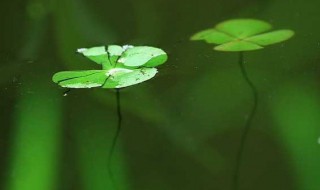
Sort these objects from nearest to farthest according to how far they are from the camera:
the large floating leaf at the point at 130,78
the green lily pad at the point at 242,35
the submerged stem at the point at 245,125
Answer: the submerged stem at the point at 245,125, the large floating leaf at the point at 130,78, the green lily pad at the point at 242,35

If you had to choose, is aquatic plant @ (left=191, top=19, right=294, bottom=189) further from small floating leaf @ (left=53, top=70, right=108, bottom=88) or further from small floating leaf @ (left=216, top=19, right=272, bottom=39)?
small floating leaf @ (left=53, top=70, right=108, bottom=88)

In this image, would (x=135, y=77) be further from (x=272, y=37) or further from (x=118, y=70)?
(x=272, y=37)

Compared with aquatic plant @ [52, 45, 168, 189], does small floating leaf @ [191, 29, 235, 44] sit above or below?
above

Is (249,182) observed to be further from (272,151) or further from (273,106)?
(273,106)

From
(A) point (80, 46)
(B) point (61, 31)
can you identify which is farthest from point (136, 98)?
(B) point (61, 31)

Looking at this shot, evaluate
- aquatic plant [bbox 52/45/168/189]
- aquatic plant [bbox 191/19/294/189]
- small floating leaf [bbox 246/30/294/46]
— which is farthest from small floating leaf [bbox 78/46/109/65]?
small floating leaf [bbox 246/30/294/46]

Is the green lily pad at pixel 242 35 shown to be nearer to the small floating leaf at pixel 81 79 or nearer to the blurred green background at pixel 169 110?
the blurred green background at pixel 169 110

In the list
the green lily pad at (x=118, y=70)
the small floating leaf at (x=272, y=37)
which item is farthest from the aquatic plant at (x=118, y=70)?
the small floating leaf at (x=272, y=37)

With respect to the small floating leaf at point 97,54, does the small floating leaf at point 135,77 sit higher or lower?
lower
